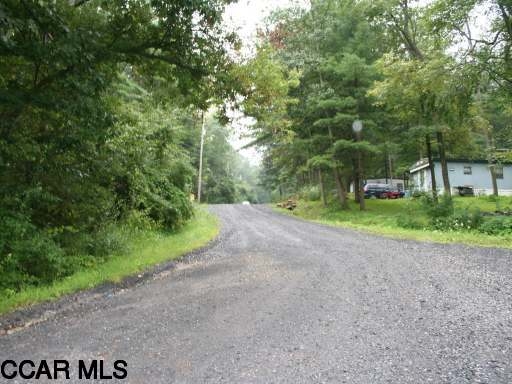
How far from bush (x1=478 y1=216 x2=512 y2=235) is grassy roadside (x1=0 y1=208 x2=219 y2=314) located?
360 inches

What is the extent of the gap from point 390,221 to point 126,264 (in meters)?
12.1

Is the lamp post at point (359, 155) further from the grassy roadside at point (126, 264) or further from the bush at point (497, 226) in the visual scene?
the grassy roadside at point (126, 264)

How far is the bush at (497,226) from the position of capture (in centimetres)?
1223

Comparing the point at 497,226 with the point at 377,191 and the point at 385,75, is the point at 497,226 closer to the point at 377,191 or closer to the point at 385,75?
the point at 385,75

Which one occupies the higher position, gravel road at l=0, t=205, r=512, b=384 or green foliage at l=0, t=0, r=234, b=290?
green foliage at l=0, t=0, r=234, b=290

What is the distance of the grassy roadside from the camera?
6.12 m

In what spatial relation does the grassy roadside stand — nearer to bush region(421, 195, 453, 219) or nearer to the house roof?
bush region(421, 195, 453, 219)

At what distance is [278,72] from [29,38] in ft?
16.9

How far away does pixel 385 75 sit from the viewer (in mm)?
18891

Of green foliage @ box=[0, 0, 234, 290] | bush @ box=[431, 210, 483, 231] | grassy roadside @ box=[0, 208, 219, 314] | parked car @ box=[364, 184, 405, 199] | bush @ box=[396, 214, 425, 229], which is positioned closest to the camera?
green foliage @ box=[0, 0, 234, 290]

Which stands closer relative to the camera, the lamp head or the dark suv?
the lamp head

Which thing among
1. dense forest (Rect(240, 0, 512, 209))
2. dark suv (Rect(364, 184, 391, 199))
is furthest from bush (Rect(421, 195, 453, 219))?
dark suv (Rect(364, 184, 391, 199))

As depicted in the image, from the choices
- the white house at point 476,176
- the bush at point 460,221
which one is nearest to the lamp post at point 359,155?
the bush at point 460,221

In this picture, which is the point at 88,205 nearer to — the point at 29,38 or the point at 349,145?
the point at 29,38
